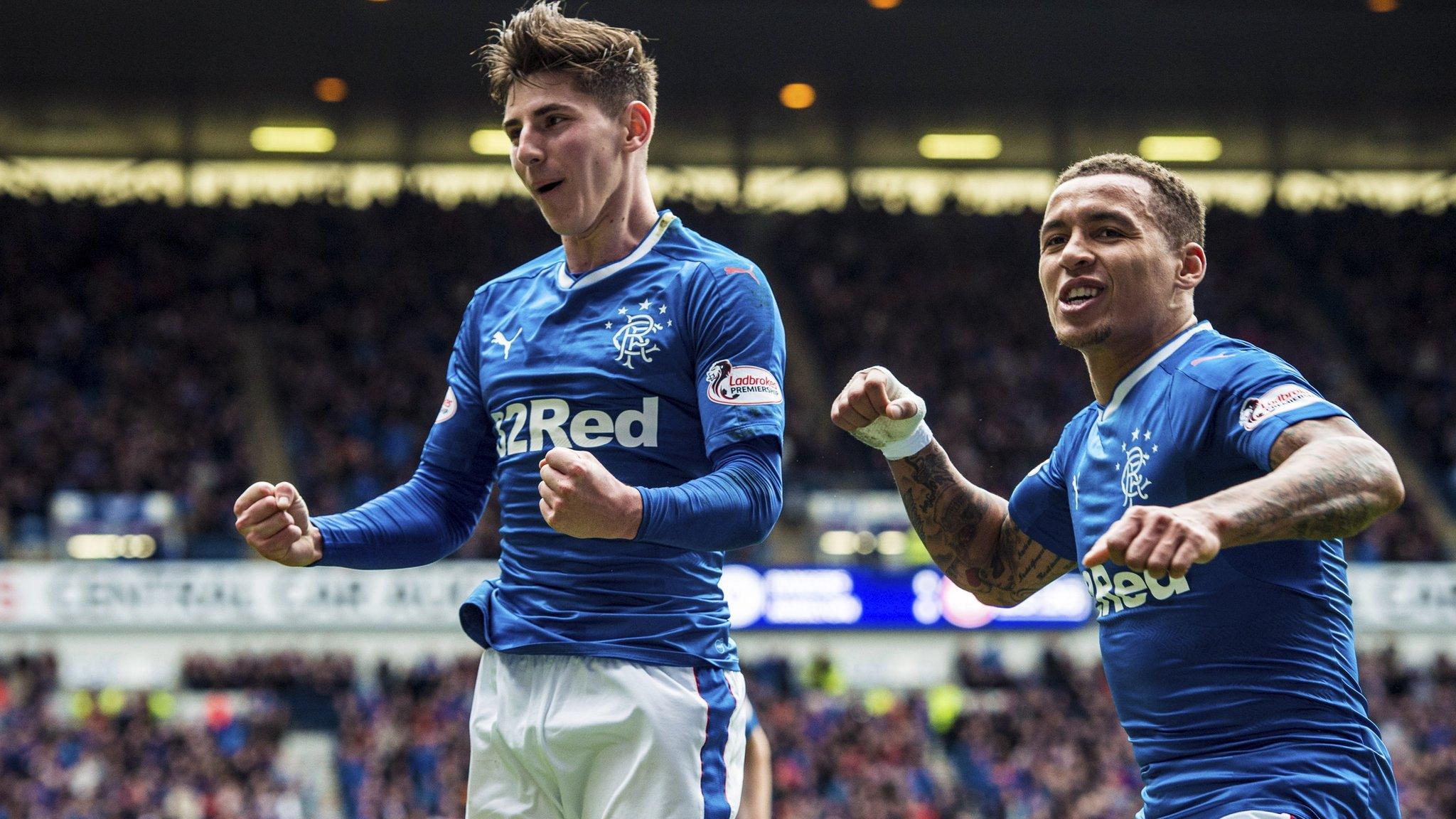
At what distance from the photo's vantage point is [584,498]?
2900 millimetres

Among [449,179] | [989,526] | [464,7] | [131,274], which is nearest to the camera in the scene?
[989,526]

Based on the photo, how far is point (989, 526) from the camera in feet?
13.2

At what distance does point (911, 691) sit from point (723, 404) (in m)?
19.7

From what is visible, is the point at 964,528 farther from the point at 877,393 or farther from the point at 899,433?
the point at 877,393

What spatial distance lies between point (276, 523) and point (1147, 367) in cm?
198

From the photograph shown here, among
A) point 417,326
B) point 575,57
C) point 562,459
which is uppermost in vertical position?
point 417,326

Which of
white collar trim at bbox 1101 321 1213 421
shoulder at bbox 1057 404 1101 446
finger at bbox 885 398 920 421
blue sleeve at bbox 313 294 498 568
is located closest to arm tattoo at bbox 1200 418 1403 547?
white collar trim at bbox 1101 321 1213 421

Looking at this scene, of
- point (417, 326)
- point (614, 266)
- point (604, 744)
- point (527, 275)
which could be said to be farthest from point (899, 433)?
point (417, 326)

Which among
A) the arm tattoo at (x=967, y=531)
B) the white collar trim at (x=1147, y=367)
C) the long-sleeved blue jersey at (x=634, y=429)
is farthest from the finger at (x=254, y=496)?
the white collar trim at (x=1147, y=367)

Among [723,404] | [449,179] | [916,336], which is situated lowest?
[723,404]

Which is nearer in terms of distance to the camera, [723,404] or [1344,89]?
[723,404]

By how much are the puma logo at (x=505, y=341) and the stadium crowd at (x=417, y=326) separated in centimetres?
1901

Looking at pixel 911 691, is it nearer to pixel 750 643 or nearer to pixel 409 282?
pixel 750 643

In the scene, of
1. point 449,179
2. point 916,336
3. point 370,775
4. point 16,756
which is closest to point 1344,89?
point 916,336
